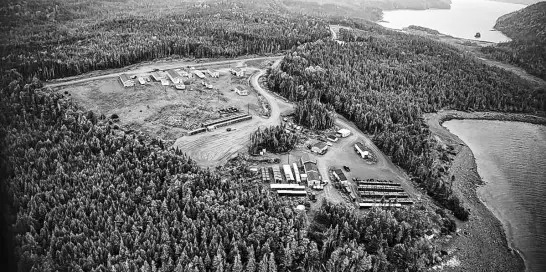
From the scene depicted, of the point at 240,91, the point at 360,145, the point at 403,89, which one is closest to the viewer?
the point at 360,145

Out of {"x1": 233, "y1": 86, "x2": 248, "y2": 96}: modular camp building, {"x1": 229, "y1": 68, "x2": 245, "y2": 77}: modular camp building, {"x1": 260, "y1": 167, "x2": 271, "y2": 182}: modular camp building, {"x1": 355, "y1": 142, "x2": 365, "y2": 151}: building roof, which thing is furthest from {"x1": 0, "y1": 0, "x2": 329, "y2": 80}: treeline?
{"x1": 355, "y1": 142, "x2": 365, "y2": 151}: building roof

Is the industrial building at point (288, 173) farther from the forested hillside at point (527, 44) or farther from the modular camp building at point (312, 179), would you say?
the forested hillside at point (527, 44)

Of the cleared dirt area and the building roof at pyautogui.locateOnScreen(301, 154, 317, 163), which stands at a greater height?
the cleared dirt area

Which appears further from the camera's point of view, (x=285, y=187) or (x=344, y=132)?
(x=344, y=132)

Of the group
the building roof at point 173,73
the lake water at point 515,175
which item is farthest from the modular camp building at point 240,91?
the lake water at point 515,175

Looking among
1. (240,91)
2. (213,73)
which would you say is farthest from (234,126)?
(213,73)

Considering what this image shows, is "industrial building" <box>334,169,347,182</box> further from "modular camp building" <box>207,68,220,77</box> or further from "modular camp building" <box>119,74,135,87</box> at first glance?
"modular camp building" <box>119,74,135,87</box>

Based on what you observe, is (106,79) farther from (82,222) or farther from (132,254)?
(132,254)

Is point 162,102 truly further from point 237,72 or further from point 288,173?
point 288,173
